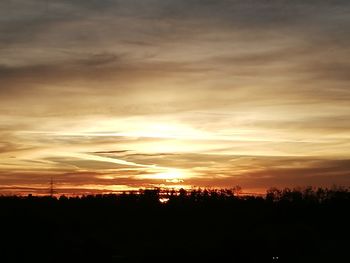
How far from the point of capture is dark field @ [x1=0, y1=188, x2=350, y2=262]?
42.9m

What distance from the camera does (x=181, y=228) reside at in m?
63.1

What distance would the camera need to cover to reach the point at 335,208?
78.2 meters

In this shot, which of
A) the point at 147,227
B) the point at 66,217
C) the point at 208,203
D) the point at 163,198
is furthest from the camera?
the point at 163,198

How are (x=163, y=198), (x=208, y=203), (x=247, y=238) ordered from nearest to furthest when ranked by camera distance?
(x=247, y=238) → (x=208, y=203) → (x=163, y=198)

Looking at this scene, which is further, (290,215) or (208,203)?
(208,203)

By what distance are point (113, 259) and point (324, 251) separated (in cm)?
1442

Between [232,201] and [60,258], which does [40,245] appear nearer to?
[60,258]

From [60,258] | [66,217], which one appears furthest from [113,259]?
[66,217]

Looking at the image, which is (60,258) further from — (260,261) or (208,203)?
(208,203)

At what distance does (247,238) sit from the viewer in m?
46.7

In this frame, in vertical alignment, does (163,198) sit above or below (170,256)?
above

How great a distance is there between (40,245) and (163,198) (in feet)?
159

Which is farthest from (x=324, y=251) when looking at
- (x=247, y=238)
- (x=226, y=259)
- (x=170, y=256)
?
Result: (x=170, y=256)

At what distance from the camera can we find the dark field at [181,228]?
42906mm
